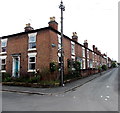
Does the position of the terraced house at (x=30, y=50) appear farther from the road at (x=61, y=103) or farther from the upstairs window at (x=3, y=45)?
the road at (x=61, y=103)

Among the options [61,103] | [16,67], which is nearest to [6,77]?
[16,67]

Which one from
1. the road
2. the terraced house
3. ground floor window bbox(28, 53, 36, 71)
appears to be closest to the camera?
the road

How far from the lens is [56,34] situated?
18.1 metres

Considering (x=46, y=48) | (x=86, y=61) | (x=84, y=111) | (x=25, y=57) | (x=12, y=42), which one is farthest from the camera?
(x=86, y=61)

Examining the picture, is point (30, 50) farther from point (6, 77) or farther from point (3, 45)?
point (3, 45)

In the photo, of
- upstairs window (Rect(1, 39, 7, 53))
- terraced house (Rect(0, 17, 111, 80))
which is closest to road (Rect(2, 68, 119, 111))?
terraced house (Rect(0, 17, 111, 80))

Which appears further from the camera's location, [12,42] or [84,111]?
[12,42]

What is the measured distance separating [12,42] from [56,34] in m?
6.20

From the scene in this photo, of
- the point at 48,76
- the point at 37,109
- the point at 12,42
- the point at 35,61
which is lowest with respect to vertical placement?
the point at 37,109

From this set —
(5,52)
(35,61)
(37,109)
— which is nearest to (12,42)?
(5,52)

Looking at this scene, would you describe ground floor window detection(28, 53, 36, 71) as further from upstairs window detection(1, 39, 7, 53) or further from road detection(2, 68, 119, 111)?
road detection(2, 68, 119, 111)

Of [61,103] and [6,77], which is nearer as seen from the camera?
[61,103]

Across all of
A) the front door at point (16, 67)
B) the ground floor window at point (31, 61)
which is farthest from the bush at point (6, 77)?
the ground floor window at point (31, 61)

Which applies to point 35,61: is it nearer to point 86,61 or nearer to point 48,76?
point 48,76
